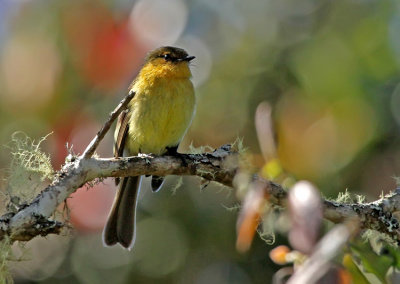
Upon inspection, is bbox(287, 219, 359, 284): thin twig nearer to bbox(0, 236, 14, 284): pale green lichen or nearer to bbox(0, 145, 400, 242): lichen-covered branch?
bbox(0, 145, 400, 242): lichen-covered branch

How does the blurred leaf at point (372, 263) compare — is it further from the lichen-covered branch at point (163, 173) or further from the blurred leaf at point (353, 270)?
the lichen-covered branch at point (163, 173)

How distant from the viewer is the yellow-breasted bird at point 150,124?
14.8 feet

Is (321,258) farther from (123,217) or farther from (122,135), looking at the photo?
(122,135)

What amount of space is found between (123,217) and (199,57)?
1842 mm

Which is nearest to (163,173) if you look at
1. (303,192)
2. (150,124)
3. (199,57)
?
(150,124)

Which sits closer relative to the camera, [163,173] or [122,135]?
[163,173]

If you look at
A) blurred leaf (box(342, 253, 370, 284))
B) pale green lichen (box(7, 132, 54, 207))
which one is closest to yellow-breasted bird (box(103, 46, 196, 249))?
pale green lichen (box(7, 132, 54, 207))

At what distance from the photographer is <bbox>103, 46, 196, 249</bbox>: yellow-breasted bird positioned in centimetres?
450

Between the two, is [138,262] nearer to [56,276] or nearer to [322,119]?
[56,276]

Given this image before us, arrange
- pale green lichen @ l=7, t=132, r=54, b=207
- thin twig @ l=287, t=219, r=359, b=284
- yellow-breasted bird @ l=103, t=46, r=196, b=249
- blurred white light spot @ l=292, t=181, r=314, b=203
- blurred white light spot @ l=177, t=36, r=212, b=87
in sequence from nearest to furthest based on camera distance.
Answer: thin twig @ l=287, t=219, r=359, b=284 → blurred white light spot @ l=292, t=181, r=314, b=203 → pale green lichen @ l=7, t=132, r=54, b=207 → yellow-breasted bird @ l=103, t=46, r=196, b=249 → blurred white light spot @ l=177, t=36, r=212, b=87

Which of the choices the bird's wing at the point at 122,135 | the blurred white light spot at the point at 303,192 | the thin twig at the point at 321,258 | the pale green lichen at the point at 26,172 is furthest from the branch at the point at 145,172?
the bird's wing at the point at 122,135

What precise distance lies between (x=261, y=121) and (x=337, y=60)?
3.07m

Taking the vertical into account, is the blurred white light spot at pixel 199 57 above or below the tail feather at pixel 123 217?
above

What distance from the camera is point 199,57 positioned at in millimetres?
5836
